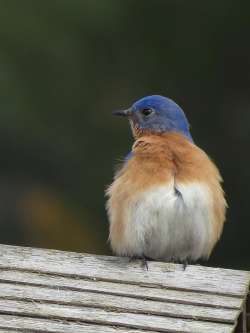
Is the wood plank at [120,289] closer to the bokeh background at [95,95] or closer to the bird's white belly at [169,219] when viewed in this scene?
the bird's white belly at [169,219]

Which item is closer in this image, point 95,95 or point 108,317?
point 108,317

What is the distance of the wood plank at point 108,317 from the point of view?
958cm

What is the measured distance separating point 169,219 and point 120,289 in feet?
4.82

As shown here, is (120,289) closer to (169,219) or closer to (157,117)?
(169,219)

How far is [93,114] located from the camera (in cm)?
1744

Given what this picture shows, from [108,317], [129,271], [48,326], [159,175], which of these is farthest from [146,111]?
[48,326]

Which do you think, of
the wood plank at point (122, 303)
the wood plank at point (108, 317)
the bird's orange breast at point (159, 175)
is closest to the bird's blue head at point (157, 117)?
the bird's orange breast at point (159, 175)

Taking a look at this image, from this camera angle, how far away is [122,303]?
972 centimetres

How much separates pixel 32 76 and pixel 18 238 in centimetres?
212

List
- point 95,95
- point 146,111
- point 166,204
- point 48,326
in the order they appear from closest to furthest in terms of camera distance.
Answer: point 48,326 < point 166,204 < point 146,111 < point 95,95

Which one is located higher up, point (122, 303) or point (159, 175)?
point (159, 175)

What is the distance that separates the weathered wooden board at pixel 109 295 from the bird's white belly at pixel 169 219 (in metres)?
1.16

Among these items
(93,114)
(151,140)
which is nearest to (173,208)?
(151,140)

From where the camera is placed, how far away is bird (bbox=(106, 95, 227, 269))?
36.8 ft
